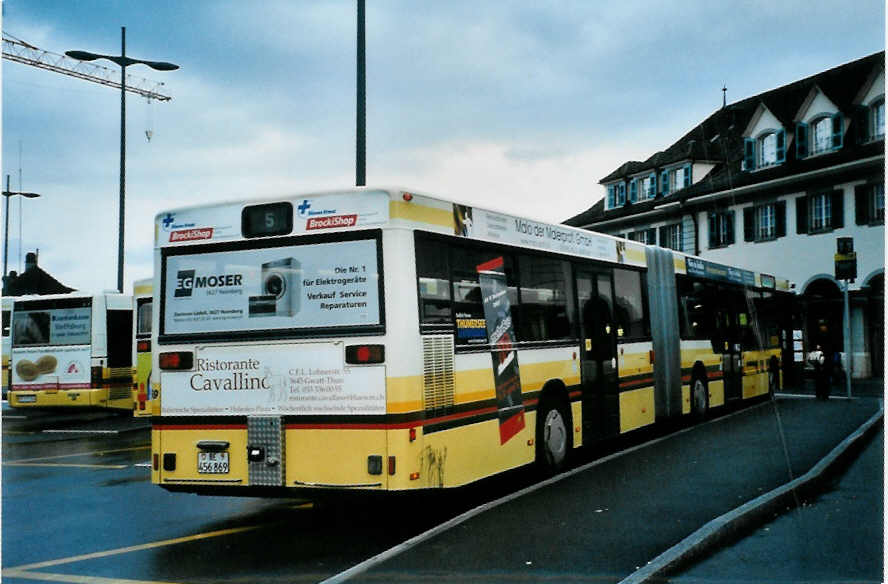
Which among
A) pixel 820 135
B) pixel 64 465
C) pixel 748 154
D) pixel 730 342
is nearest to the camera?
pixel 64 465

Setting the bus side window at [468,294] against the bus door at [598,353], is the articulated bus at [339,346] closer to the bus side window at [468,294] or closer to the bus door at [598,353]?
the bus side window at [468,294]

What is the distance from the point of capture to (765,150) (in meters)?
40.2

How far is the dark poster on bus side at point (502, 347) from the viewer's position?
9609 millimetres

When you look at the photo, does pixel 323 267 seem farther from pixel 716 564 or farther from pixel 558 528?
pixel 716 564

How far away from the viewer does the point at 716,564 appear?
22.1 ft

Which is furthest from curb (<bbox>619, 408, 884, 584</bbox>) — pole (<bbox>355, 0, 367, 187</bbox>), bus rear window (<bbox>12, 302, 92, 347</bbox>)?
bus rear window (<bbox>12, 302, 92, 347</bbox>)

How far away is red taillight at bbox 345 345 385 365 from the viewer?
803cm

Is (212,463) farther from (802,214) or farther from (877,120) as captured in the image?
(802,214)

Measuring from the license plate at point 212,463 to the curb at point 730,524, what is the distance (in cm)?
368

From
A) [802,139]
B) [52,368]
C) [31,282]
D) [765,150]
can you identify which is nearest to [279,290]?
[52,368]

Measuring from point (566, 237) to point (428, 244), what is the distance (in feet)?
12.0

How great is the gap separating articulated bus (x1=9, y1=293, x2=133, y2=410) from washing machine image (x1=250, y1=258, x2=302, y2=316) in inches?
673

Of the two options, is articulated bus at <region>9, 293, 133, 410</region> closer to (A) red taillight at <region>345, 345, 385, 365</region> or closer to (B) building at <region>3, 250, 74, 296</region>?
(B) building at <region>3, 250, 74, 296</region>

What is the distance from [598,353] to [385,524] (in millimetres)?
4521
